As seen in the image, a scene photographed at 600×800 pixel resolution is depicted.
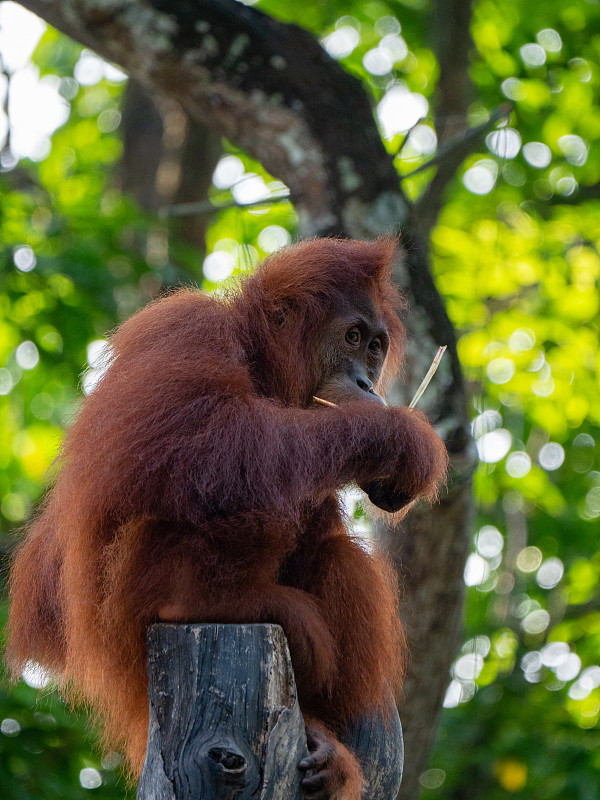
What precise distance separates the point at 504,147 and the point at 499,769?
3.50 meters

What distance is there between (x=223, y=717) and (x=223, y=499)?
51cm

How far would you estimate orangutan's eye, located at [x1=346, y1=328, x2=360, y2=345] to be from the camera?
2.87 m

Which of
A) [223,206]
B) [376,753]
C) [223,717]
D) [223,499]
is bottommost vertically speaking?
[376,753]

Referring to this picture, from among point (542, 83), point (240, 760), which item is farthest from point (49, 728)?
point (542, 83)

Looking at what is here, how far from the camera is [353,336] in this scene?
2889mm

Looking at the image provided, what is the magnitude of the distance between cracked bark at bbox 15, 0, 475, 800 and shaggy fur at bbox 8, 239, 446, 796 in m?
1.23

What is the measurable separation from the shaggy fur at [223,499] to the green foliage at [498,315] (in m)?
1.59

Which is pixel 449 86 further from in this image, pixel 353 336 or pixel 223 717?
pixel 223 717

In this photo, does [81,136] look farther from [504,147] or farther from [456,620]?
[456,620]

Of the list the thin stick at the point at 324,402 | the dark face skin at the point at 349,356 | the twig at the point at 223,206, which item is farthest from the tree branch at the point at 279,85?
the thin stick at the point at 324,402

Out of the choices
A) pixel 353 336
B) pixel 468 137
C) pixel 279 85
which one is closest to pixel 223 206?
pixel 279 85

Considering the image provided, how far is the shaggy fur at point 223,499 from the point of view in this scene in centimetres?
225

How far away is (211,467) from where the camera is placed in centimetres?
222

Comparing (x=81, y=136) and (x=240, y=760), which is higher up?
(x=240, y=760)
